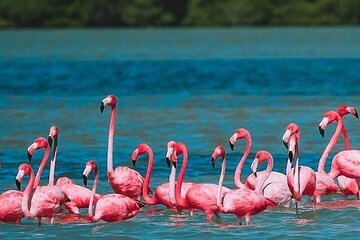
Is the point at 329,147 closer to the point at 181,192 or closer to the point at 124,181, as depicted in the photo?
the point at 181,192

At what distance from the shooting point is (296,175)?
12180 mm

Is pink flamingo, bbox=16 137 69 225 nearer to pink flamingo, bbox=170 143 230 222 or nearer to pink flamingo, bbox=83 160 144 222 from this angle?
pink flamingo, bbox=83 160 144 222

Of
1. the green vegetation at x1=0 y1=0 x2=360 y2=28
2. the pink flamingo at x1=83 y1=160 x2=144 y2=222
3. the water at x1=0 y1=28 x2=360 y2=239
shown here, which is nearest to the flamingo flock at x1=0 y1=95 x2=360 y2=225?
the pink flamingo at x1=83 y1=160 x2=144 y2=222

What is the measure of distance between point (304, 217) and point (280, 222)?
33 cm

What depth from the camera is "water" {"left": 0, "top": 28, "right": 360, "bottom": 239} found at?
12.2 meters

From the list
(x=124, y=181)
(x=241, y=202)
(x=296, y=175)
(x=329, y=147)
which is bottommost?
(x=241, y=202)

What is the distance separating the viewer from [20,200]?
11.9 m

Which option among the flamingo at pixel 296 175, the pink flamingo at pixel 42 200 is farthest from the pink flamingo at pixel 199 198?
the pink flamingo at pixel 42 200

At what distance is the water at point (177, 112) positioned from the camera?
1218 cm

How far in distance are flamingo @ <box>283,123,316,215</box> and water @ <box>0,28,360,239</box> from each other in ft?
0.83

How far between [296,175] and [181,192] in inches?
42.0

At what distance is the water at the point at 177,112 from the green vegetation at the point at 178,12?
37604 mm

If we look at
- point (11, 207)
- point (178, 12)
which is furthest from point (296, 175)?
point (178, 12)

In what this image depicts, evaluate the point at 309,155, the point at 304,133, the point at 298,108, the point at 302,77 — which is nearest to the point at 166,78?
the point at 302,77
